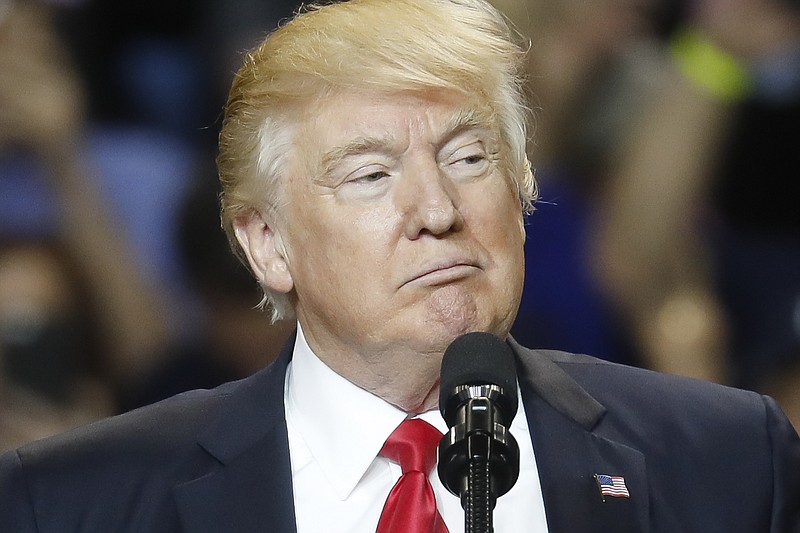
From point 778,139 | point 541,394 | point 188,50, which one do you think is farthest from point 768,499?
point 188,50

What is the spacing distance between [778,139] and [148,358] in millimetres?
1580

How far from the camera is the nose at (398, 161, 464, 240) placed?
180cm

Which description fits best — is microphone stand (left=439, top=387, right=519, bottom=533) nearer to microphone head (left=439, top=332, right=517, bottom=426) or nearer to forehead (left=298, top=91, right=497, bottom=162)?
microphone head (left=439, top=332, right=517, bottom=426)

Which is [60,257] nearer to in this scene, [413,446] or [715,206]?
[413,446]

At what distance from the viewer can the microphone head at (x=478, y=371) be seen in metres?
1.44

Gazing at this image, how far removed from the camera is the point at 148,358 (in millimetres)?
2857

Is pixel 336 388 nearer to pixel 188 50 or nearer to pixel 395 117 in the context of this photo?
pixel 395 117

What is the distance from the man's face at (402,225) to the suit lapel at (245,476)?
15 cm

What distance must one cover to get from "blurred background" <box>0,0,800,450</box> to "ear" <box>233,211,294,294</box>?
78 cm

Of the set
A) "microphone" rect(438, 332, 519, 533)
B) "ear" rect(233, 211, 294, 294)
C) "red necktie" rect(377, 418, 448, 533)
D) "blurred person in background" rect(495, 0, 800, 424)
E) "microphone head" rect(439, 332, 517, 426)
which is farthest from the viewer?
"blurred person in background" rect(495, 0, 800, 424)

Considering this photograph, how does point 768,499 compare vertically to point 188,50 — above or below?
below

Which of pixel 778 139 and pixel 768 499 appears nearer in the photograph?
pixel 768 499

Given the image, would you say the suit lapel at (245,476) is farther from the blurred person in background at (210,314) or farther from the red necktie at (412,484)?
the blurred person in background at (210,314)

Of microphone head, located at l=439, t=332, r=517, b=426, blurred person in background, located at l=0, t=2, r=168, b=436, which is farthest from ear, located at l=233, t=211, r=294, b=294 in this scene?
blurred person in background, located at l=0, t=2, r=168, b=436
